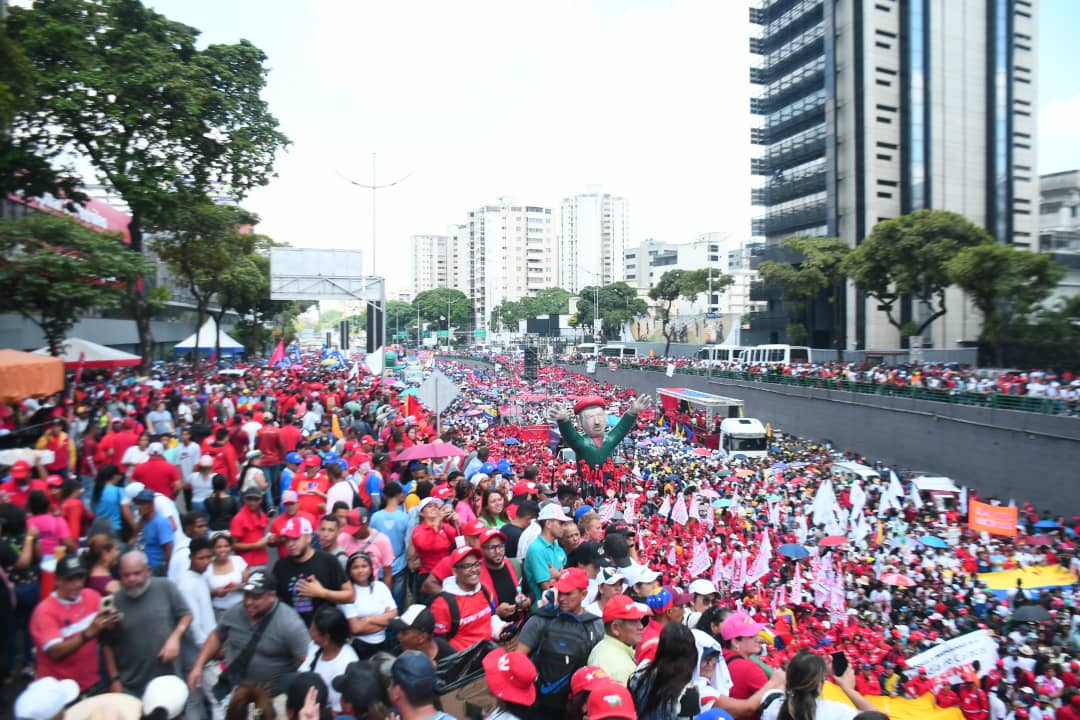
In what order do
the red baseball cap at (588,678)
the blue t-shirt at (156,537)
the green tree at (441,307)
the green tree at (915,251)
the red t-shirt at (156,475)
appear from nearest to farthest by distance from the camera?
the red baseball cap at (588,678), the blue t-shirt at (156,537), the red t-shirt at (156,475), the green tree at (915,251), the green tree at (441,307)

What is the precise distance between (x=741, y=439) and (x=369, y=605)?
2208 cm

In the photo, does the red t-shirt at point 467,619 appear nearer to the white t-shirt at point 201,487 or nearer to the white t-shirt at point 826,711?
the white t-shirt at point 826,711

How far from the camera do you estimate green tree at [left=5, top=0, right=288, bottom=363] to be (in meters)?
16.1

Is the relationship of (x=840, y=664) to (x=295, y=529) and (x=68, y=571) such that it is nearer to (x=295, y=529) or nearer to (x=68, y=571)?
(x=295, y=529)

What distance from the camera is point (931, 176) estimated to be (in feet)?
143

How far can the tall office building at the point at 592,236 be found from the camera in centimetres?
14512

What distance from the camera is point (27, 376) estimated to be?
1199 centimetres

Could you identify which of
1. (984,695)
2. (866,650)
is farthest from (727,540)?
(984,695)

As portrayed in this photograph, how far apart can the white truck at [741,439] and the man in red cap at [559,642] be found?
2180cm

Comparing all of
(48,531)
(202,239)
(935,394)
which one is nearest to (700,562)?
(48,531)

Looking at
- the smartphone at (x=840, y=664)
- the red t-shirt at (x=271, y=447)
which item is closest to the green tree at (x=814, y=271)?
the red t-shirt at (x=271, y=447)

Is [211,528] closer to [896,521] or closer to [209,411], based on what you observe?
[209,411]

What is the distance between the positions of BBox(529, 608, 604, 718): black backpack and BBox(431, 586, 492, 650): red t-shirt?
0.63 m

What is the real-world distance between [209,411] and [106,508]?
8.29 meters
